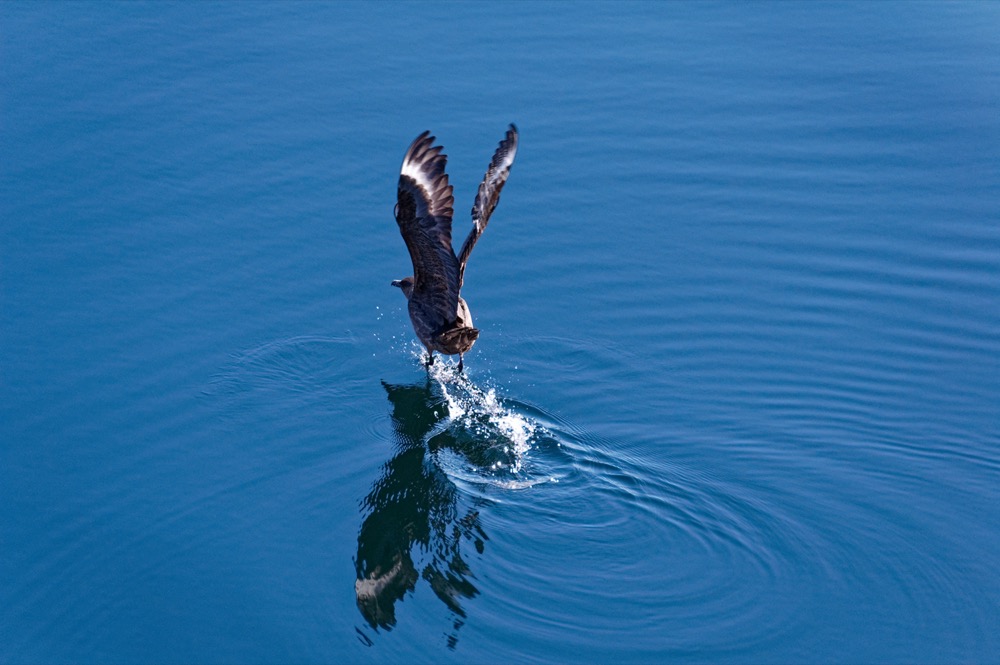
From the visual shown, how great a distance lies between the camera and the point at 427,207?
9008 mm

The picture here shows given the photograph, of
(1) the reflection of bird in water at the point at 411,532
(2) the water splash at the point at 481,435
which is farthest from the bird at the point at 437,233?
(1) the reflection of bird in water at the point at 411,532

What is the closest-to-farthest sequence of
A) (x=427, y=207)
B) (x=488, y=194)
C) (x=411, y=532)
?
(x=411, y=532)
(x=427, y=207)
(x=488, y=194)

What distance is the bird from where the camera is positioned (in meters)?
8.97

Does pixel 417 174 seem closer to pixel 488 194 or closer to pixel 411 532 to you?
pixel 488 194

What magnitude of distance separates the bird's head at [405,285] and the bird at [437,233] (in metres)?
0.38

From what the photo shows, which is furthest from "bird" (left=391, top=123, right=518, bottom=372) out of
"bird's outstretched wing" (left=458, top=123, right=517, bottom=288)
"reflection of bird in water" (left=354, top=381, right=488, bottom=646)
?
"reflection of bird in water" (left=354, top=381, right=488, bottom=646)

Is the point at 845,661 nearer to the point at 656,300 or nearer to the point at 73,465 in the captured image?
the point at 656,300

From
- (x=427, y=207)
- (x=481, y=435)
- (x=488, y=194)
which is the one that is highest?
(x=488, y=194)

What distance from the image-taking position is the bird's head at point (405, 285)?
33.4 ft

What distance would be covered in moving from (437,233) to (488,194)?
517 mm

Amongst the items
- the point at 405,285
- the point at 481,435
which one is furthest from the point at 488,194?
the point at 481,435

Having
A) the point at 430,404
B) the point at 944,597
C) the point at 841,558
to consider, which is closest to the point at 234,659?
the point at 430,404

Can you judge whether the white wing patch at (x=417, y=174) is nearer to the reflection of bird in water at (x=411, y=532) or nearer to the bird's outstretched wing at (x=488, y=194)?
the bird's outstretched wing at (x=488, y=194)

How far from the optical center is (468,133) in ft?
39.4
